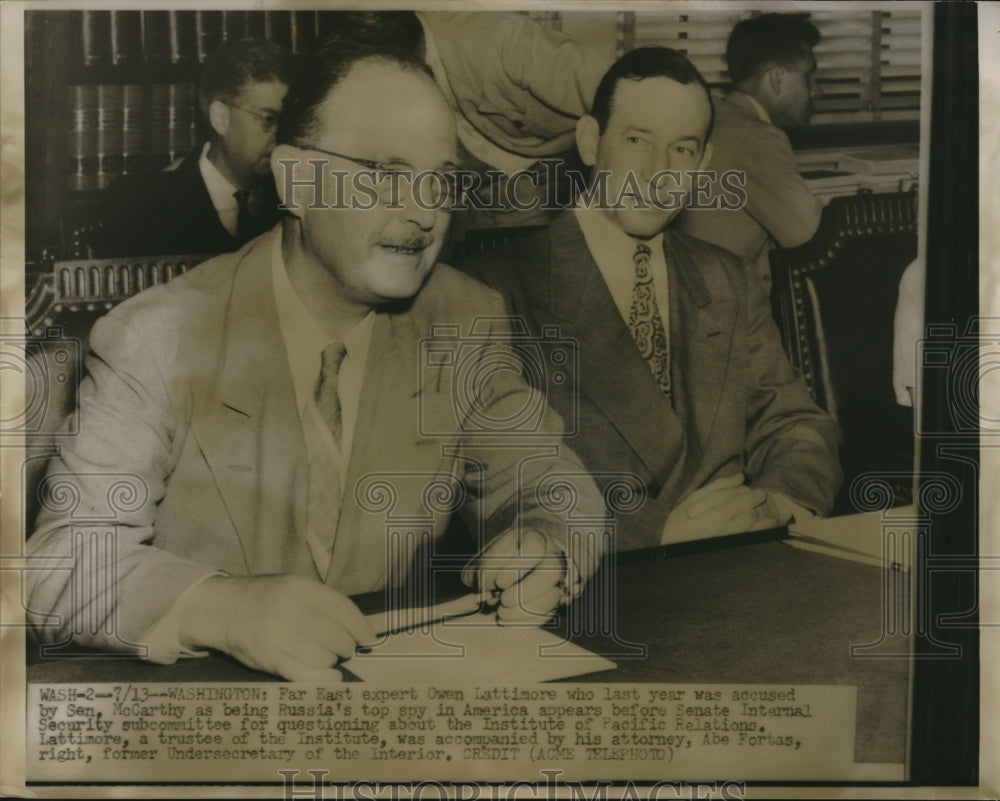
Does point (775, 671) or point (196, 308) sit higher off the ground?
point (196, 308)

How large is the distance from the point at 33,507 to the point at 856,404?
2.35m

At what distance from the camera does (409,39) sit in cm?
313

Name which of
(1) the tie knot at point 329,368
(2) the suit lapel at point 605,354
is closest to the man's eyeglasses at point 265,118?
(1) the tie knot at point 329,368

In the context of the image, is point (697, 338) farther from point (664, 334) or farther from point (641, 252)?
point (641, 252)

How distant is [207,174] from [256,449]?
2.54 ft

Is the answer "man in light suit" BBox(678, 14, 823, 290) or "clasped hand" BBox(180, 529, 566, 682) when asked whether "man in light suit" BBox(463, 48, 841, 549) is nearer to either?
"man in light suit" BBox(678, 14, 823, 290)

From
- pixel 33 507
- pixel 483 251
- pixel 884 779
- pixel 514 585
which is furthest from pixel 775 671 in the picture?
pixel 33 507

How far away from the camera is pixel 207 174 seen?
10.2 feet

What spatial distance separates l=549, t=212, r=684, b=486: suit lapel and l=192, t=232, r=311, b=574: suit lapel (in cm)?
82

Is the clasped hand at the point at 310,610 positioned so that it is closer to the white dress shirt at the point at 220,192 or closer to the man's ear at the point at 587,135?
the white dress shirt at the point at 220,192

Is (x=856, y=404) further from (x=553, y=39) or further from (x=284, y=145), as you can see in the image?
(x=284, y=145)

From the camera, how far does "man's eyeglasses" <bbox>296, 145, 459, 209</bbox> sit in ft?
10.2

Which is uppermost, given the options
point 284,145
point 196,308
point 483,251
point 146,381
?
point 284,145

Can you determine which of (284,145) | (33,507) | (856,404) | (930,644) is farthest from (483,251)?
(930,644)
